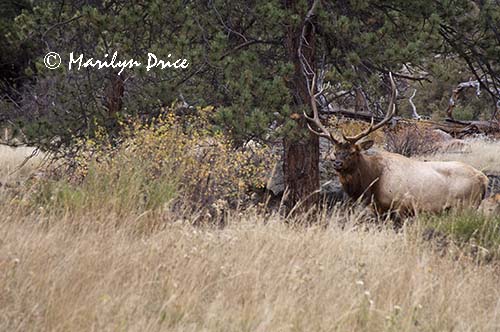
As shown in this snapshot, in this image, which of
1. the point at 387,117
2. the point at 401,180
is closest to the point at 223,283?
the point at 387,117

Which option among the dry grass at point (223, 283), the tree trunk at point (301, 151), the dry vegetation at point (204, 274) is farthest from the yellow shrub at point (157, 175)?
the tree trunk at point (301, 151)

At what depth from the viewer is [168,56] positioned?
9336 millimetres

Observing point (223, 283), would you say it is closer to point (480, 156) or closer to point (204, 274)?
point (204, 274)

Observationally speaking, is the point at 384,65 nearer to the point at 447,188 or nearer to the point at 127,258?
the point at 447,188

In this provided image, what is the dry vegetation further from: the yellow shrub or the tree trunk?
the tree trunk

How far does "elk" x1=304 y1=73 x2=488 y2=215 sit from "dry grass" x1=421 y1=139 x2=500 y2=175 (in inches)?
167

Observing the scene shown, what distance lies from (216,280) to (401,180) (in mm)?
6075

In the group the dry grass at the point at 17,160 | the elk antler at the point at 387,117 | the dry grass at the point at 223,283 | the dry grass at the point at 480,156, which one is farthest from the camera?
the dry grass at the point at 480,156

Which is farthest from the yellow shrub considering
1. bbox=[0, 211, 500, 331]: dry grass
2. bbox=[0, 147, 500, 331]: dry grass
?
bbox=[0, 211, 500, 331]: dry grass

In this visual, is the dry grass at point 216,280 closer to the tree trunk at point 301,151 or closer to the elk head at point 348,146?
the elk head at point 348,146

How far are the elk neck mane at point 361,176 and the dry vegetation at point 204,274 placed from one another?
3853 millimetres

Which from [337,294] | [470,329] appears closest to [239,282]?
[337,294]

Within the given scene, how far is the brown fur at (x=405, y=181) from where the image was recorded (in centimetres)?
977

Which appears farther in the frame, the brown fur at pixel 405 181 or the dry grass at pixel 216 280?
the brown fur at pixel 405 181
